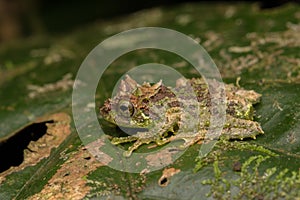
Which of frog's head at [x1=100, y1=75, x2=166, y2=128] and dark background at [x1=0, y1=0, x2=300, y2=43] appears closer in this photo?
frog's head at [x1=100, y1=75, x2=166, y2=128]

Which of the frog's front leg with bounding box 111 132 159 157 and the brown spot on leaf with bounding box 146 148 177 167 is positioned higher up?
the frog's front leg with bounding box 111 132 159 157

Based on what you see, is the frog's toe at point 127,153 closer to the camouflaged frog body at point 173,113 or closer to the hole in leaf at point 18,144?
the camouflaged frog body at point 173,113

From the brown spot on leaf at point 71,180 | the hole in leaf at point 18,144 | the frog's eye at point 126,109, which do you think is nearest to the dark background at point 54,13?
the hole in leaf at point 18,144

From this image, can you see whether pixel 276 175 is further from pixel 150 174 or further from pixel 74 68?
pixel 74 68

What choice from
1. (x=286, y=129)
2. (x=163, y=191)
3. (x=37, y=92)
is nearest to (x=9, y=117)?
(x=37, y=92)

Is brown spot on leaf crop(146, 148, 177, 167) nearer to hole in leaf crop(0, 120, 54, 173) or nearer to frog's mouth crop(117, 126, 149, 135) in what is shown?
frog's mouth crop(117, 126, 149, 135)

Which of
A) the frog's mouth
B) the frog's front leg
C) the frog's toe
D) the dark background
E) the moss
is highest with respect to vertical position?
the dark background

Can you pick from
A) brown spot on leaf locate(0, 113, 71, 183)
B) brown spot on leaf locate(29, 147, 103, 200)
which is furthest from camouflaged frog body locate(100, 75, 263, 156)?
brown spot on leaf locate(0, 113, 71, 183)

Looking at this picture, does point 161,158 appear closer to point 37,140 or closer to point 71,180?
point 71,180

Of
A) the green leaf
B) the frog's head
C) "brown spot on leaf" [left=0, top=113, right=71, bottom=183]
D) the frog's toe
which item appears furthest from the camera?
"brown spot on leaf" [left=0, top=113, right=71, bottom=183]
